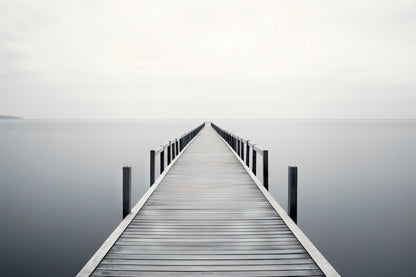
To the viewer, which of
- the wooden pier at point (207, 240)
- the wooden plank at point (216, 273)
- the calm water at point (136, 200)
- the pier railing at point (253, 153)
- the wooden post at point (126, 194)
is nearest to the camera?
the wooden plank at point (216, 273)

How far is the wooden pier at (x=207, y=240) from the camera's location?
3705mm

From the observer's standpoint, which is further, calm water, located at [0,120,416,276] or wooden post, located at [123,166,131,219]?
calm water, located at [0,120,416,276]

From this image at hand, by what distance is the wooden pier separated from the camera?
Result: 12.2 feet

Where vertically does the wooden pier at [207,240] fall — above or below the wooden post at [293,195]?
below

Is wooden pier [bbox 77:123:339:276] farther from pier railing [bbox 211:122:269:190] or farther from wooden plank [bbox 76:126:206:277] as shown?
pier railing [bbox 211:122:269:190]

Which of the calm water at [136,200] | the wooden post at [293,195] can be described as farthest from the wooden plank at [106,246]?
the calm water at [136,200]

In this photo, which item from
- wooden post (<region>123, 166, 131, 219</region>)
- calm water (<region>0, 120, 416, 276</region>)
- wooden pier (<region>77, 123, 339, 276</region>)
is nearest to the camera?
wooden pier (<region>77, 123, 339, 276</region>)

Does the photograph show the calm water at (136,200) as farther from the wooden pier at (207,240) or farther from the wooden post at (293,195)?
the wooden pier at (207,240)

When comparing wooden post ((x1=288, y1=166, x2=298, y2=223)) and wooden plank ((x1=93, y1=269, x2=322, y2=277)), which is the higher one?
wooden post ((x1=288, y1=166, x2=298, y2=223))

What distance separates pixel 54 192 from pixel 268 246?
16109 mm

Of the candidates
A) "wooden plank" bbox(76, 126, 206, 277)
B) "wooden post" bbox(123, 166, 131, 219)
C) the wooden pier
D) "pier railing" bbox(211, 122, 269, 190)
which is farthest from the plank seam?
"wooden post" bbox(123, 166, 131, 219)

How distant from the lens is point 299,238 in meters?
4.49

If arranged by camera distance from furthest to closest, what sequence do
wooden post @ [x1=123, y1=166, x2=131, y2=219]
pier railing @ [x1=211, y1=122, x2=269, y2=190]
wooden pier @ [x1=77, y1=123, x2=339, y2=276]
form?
pier railing @ [x1=211, y1=122, x2=269, y2=190] → wooden post @ [x1=123, y1=166, x2=131, y2=219] → wooden pier @ [x1=77, y1=123, x2=339, y2=276]

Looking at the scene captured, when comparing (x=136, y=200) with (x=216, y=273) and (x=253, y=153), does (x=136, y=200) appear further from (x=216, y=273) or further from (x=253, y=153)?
(x=216, y=273)
